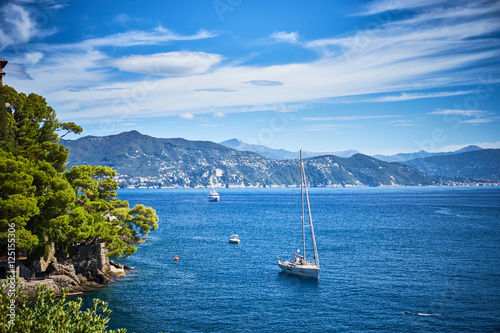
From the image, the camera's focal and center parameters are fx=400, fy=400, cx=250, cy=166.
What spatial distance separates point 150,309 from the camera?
47406 mm

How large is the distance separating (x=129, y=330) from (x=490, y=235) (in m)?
92.7

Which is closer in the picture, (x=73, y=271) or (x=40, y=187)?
(x=40, y=187)

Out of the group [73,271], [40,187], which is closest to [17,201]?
[40,187]

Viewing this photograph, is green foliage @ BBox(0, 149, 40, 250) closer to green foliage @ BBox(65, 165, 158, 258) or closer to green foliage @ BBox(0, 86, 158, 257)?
green foliage @ BBox(0, 86, 158, 257)

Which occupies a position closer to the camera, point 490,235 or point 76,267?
point 76,267

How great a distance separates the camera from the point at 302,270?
62.3 metres

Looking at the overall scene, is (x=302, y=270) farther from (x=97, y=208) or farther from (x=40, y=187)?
(x=40, y=187)

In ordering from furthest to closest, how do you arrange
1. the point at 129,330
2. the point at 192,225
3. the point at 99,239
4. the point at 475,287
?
1. the point at 192,225
2. the point at 99,239
3. the point at 475,287
4. the point at 129,330

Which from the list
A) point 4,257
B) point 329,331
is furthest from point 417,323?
point 4,257

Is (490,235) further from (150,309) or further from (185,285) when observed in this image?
(150,309)

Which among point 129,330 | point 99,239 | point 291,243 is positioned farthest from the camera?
point 291,243

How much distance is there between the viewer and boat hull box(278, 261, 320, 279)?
60947 millimetres

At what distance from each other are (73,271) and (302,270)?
33.1 metres

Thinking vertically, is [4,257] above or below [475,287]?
above
